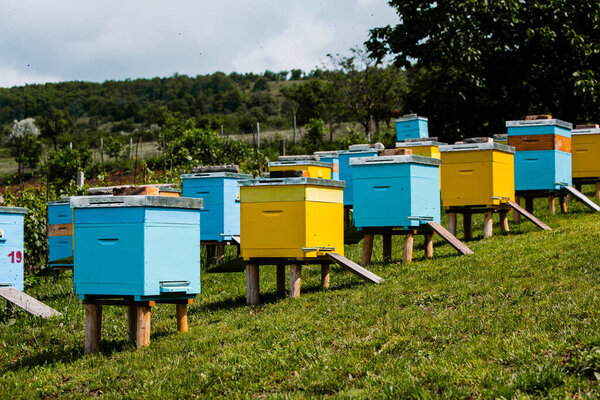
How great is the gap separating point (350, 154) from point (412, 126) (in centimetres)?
741

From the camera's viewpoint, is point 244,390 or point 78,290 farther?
point 78,290

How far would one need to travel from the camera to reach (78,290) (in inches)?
308

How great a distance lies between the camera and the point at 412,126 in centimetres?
2312

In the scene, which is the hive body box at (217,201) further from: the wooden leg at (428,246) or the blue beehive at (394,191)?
the wooden leg at (428,246)

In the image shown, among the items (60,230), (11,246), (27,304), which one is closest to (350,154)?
(60,230)

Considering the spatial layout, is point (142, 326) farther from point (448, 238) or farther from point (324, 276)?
point (448, 238)

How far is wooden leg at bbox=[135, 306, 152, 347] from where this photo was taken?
301 inches

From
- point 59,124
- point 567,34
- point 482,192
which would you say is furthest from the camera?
point 59,124

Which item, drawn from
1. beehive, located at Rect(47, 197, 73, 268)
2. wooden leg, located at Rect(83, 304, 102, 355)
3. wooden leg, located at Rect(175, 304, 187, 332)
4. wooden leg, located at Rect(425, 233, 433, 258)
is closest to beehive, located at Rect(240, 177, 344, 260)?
wooden leg, located at Rect(175, 304, 187, 332)

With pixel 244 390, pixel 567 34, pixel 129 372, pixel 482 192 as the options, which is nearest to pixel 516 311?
pixel 244 390

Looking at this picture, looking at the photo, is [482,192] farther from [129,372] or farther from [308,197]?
[129,372]

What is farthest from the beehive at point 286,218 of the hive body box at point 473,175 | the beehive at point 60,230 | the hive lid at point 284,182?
the beehive at point 60,230

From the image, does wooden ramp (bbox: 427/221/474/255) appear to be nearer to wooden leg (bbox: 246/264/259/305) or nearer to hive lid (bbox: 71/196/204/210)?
wooden leg (bbox: 246/264/259/305)

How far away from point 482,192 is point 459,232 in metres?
2.18
